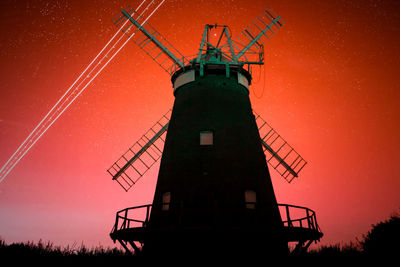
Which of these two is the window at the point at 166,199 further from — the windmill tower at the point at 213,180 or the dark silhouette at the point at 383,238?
the dark silhouette at the point at 383,238

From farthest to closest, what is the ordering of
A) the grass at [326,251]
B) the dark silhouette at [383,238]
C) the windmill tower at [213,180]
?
the dark silhouette at [383,238], the grass at [326,251], the windmill tower at [213,180]

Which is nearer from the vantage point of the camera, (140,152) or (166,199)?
(166,199)

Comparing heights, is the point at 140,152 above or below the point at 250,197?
above

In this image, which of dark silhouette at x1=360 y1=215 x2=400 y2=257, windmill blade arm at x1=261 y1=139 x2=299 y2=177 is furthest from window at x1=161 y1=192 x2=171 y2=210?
dark silhouette at x1=360 y1=215 x2=400 y2=257

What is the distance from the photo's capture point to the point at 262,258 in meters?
9.48

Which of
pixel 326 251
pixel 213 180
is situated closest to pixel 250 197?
pixel 213 180

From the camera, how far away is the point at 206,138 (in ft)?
38.7

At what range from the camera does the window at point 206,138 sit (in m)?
11.6

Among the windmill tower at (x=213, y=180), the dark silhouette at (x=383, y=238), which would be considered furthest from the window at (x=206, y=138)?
the dark silhouette at (x=383, y=238)

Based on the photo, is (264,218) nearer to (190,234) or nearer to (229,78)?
(190,234)

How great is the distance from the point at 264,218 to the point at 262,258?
1.46 meters

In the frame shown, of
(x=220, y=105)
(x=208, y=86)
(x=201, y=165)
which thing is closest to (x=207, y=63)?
(x=208, y=86)

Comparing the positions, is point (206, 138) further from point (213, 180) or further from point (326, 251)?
point (326, 251)

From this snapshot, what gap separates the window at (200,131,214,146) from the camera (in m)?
11.6
